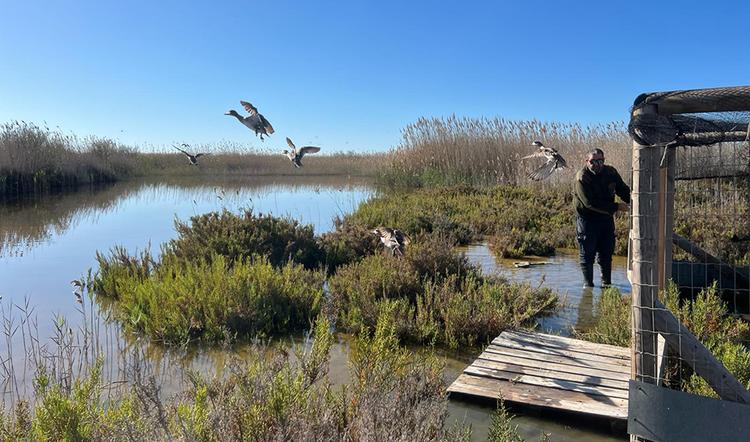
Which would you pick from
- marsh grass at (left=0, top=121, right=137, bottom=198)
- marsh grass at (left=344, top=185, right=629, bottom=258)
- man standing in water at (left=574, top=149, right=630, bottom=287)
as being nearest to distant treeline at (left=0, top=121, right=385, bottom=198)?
marsh grass at (left=0, top=121, right=137, bottom=198)

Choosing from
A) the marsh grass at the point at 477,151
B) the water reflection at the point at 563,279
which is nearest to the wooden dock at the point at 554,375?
the water reflection at the point at 563,279

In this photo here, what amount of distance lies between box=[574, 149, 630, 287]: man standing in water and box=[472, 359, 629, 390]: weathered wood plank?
382 centimetres

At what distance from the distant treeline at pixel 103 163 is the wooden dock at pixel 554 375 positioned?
2238 centimetres

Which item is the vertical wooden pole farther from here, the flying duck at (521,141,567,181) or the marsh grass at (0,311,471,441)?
the flying duck at (521,141,567,181)

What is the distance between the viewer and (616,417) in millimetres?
3812

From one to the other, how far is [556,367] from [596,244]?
12.7 feet

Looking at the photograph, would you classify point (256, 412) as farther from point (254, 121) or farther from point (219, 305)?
point (254, 121)

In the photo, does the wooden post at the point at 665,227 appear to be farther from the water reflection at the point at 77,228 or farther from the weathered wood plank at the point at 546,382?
the water reflection at the point at 77,228

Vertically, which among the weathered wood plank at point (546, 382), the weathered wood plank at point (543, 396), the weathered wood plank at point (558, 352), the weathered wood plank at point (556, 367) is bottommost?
the weathered wood plank at point (543, 396)

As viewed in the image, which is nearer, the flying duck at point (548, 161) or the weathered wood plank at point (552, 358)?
the weathered wood plank at point (552, 358)

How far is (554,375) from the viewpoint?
14.8 ft

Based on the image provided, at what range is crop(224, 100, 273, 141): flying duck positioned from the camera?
24.7 feet

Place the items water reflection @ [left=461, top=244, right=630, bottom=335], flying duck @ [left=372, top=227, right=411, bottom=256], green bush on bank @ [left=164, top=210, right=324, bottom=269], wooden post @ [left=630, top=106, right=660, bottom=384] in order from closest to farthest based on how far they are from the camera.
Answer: wooden post @ [left=630, top=106, right=660, bottom=384]
water reflection @ [left=461, top=244, right=630, bottom=335]
flying duck @ [left=372, top=227, right=411, bottom=256]
green bush on bank @ [left=164, top=210, right=324, bottom=269]

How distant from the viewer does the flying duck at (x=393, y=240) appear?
8266 mm
